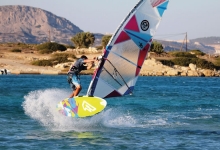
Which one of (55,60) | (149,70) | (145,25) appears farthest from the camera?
(55,60)

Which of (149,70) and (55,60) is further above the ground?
(149,70)

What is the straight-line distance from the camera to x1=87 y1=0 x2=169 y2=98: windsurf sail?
1424 centimetres

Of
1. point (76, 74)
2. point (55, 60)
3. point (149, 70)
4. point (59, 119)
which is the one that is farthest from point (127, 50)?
point (55, 60)

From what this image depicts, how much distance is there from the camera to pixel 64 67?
68.6 m

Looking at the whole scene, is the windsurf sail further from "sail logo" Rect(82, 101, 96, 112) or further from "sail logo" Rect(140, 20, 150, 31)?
"sail logo" Rect(82, 101, 96, 112)

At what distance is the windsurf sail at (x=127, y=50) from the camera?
14.2 metres

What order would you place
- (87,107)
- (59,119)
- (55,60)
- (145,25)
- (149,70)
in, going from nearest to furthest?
(87,107) < (145,25) < (59,119) < (149,70) < (55,60)

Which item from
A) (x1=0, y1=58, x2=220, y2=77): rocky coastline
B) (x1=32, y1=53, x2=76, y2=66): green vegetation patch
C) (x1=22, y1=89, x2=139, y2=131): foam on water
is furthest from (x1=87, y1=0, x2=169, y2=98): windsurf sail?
(x1=32, y1=53, x2=76, y2=66): green vegetation patch

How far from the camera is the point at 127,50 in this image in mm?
14648

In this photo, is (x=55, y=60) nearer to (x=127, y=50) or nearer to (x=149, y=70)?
(x=149, y=70)

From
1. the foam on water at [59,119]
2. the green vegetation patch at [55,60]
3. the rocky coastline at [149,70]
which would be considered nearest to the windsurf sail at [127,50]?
the foam on water at [59,119]

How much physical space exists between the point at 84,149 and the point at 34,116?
5.98m

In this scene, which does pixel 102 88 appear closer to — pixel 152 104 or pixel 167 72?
pixel 152 104

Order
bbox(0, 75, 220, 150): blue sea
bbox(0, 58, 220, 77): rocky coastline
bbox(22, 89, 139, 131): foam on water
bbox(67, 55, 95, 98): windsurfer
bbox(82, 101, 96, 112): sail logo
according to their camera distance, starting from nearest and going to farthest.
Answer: bbox(0, 75, 220, 150): blue sea, bbox(82, 101, 96, 112): sail logo, bbox(67, 55, 95, 98): windsurfer, bbox(22, 89, 139, 131): foam on water, bbox(0, 58, 220, 77): rocky coastline
